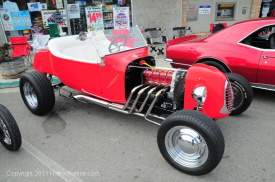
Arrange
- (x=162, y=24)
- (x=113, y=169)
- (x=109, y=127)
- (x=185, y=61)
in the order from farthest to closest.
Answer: (x=162, y=24) → (x=185, y=61) → (x=109, y=127) → (x=113, y=169)

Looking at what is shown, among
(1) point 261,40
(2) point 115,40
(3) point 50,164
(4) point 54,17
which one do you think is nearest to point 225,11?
(1) point 261,40

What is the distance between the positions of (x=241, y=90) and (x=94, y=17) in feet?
23.6

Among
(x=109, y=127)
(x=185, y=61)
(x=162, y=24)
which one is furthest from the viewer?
(x=162, y=24)

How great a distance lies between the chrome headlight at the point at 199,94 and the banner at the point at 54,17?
25.3ft

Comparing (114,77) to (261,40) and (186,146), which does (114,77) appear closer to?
(186,146)

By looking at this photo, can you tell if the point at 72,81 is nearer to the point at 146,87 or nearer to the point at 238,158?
the point at 146,87

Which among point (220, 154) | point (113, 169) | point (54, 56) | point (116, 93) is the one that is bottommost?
point (113, 169)

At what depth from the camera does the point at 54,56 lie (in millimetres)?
3834

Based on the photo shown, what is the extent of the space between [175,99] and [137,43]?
55.8 inches

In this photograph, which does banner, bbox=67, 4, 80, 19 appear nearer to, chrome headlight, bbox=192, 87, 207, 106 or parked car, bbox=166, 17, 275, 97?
parked car, bbox=166, 17, 275, 97

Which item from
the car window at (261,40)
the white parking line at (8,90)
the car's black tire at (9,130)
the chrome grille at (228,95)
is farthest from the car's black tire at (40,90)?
the car window at (261,40)

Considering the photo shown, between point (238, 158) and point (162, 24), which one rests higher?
point (162, 24)

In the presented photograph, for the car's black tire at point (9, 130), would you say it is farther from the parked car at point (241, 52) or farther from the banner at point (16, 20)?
the banner at point (16, 20)

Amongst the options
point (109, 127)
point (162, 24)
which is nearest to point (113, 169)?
point (109, 127)
